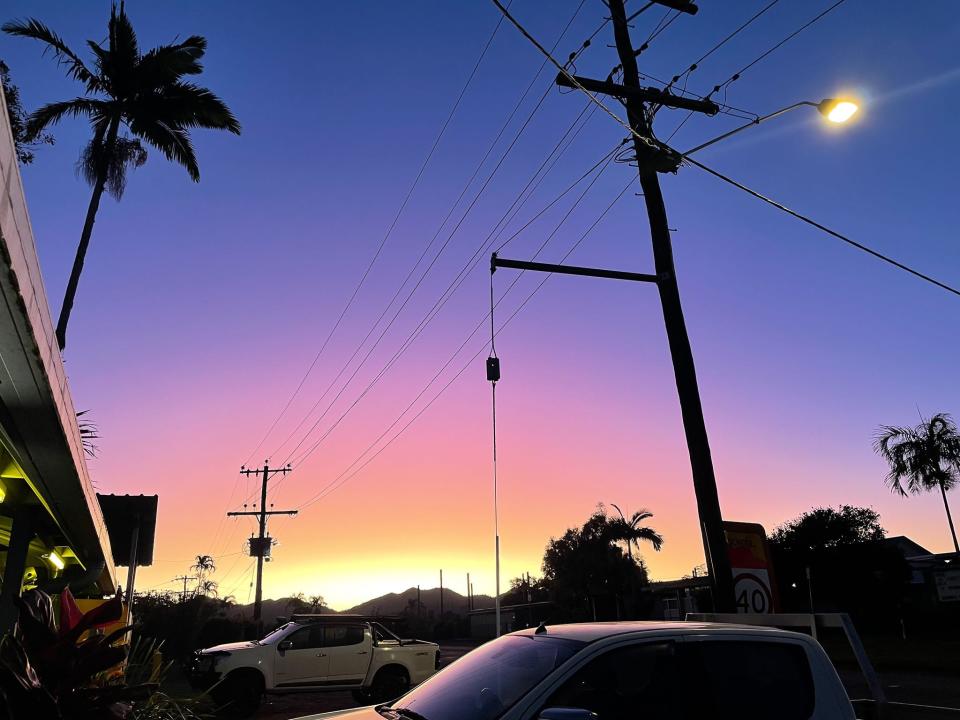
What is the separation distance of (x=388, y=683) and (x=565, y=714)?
1345 centimetres

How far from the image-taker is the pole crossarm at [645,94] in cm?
1112

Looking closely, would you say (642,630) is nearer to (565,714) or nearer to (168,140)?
(565,714)

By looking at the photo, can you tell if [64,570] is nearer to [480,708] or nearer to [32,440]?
[32,440]

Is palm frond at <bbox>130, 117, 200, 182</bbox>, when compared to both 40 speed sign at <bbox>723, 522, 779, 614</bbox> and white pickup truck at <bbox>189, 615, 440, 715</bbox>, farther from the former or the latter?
40 speed sign at <bbox>723, 522, 779, 614</bbox>

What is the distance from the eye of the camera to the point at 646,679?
12.3ft

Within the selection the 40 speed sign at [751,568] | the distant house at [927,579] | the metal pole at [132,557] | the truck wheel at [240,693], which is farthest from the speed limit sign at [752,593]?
the distant house at [927,579]

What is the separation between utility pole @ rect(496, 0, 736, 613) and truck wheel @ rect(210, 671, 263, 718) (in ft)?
31.5

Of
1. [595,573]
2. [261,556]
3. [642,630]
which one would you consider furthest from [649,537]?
[642,630]

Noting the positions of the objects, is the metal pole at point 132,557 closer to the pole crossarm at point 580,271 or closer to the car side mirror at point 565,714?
the pole crossarm at point 580,271

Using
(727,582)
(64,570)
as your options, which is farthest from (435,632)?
(727,582)

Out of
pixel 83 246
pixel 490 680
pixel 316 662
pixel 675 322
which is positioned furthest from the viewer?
pixel 83 246

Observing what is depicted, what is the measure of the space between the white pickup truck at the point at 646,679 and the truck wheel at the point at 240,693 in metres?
11.3

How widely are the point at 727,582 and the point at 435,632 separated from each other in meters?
61.5

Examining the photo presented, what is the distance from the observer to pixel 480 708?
12.1 ft
